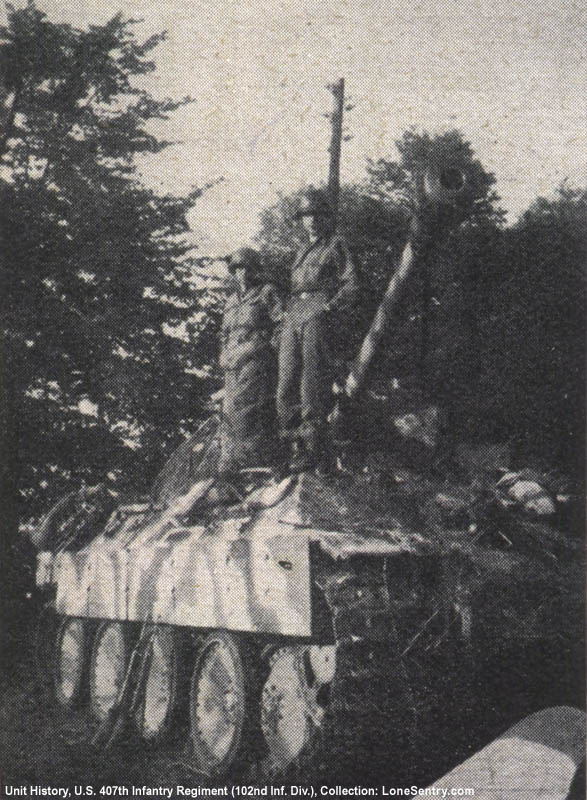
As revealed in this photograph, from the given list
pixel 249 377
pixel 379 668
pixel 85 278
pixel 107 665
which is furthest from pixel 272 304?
pixel 85 278

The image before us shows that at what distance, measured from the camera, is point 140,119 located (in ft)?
37.4

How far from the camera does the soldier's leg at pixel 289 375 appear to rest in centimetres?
812

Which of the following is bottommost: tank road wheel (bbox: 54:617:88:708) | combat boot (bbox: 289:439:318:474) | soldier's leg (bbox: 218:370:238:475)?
tank road wheel (bbox: 54:617:88:708)

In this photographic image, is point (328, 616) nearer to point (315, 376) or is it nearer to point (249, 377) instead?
point (315, 376)

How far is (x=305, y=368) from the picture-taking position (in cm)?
772

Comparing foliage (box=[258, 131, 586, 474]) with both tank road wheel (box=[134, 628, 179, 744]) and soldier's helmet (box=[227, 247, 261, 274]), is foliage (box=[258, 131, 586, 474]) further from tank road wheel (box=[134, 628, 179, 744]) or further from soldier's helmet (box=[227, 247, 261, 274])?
tank road wheel (box=[134, 628, 179, 744])

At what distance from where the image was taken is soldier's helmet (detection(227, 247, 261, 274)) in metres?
9.62

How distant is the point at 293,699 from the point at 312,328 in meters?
2.78

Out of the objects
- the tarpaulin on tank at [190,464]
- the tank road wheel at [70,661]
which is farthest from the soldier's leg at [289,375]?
the tank road wheel at [70,661]

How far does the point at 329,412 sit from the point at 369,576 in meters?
1.72

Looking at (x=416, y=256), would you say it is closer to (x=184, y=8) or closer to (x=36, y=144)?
(x=184, y=8)

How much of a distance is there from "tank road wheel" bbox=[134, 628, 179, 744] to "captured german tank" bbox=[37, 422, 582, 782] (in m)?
0.04

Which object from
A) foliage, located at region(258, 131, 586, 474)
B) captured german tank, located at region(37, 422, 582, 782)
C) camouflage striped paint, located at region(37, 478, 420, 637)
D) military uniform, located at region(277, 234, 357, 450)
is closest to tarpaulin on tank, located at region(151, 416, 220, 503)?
camouflage striped paint, located at region(37, 478, 420, 637)

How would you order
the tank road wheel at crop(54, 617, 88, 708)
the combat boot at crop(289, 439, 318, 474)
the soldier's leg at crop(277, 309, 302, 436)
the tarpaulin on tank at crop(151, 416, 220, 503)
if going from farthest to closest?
the tank road wheel at crop(54, 617, 88, 708), the tarpaulin on tank at crop(151, 416, 220, 503), the soldier's leg at crop(277, 309, 302, 436), the combat boot at crop(289, 439, 318, 474)
